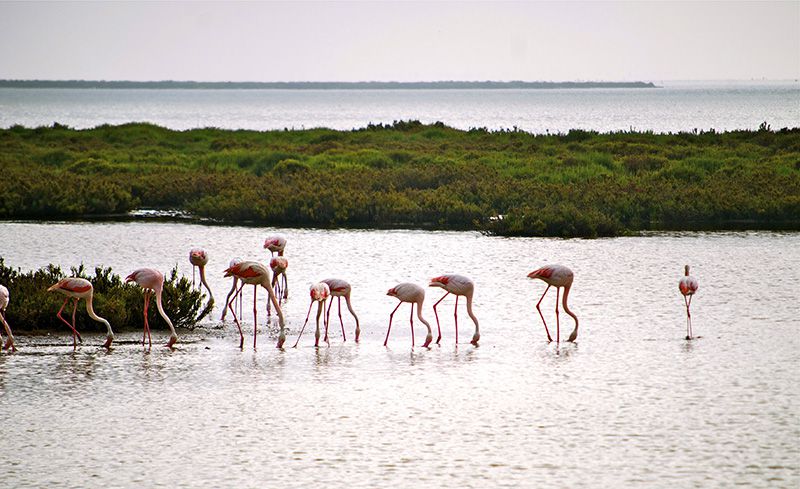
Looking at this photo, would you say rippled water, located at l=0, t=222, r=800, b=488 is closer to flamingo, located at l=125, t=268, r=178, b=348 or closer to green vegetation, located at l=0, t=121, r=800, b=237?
flamingo, located at l=125, t=268, r=178, b=348

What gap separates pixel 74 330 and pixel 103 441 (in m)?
3.39

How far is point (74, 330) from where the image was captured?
12.2 meters

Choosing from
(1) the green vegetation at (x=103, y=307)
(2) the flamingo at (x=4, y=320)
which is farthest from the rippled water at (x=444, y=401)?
(1) the green vegetation at (x=103, y=307)

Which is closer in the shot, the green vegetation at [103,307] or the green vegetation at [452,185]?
the green vegetation at [103,307]

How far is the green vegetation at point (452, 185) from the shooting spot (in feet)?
86.2

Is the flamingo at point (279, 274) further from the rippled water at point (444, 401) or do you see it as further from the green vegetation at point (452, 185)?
the green vegetation at point (452, 185)

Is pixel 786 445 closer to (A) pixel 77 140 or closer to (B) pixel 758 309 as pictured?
(B) pixel 758 309

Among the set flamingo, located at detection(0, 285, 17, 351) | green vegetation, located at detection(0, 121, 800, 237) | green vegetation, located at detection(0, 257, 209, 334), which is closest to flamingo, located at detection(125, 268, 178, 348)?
green vegetation, located at detection(0, 257, 209, 334)

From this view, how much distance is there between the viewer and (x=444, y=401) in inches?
408

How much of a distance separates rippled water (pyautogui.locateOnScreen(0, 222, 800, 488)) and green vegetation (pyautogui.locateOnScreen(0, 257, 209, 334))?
333 millimetres

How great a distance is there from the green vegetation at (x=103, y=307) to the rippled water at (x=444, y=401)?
33 cm

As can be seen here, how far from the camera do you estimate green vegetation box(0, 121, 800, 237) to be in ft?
86.2

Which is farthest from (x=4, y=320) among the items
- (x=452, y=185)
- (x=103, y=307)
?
(x=452, y=185)

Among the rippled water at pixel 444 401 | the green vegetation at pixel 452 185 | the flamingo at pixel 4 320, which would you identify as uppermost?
the green vegetation at pixel 452 185
